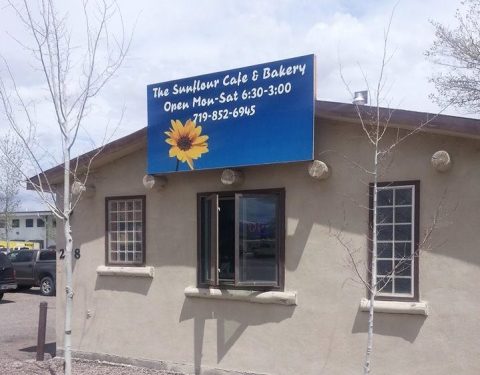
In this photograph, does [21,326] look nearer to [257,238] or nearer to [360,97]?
[257,238]

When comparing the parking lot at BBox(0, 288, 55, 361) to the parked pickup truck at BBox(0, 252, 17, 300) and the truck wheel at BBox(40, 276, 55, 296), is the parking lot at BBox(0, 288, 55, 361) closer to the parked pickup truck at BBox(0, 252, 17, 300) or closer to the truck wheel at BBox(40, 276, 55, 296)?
the truck wheel at BBox(40, 276, 55, 296)

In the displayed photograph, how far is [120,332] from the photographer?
9.49 meters

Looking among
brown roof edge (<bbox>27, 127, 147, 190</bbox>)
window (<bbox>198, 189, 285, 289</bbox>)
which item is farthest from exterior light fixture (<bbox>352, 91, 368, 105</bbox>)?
brown roof edge (<bbox>27, 127, 147, 190</bbox>)

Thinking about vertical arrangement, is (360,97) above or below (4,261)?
above

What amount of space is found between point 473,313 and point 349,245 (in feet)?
5.01

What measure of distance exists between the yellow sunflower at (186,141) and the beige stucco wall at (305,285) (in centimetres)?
35

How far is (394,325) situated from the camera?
276 inches

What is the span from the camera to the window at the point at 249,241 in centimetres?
797

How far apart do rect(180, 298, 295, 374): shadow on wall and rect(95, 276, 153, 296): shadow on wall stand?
782mm

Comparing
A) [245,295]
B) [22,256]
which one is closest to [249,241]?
[245,295]

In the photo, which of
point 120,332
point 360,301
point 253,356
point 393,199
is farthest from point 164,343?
point 393,199

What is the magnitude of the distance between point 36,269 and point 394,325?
1748 centimetres

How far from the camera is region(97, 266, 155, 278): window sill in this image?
9172mm

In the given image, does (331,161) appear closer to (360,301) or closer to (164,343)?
(360,301)
